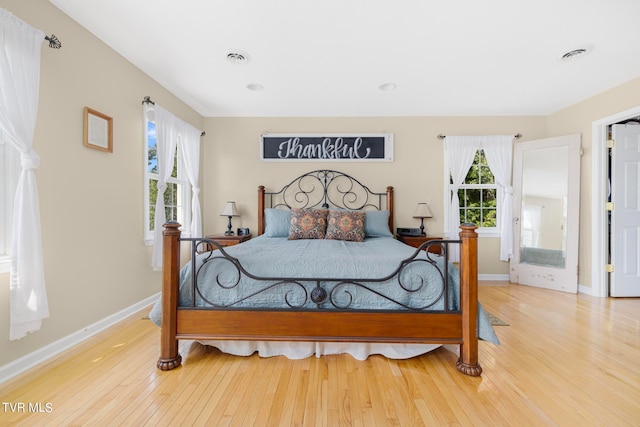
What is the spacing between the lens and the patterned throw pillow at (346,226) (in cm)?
310

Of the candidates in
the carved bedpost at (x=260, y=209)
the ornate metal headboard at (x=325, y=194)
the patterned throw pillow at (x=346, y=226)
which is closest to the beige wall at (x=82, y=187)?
the carved bedpost at (x=260, y=209)

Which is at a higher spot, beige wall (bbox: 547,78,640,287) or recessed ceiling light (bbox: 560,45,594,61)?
recessed ceiling light (bbox: 560,45,594,61)

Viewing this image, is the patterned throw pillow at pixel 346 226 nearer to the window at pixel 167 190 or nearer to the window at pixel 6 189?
the window at pixel 167 190

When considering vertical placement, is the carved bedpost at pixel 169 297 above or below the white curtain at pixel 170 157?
below

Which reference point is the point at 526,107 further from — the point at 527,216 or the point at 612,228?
the point at 612,228

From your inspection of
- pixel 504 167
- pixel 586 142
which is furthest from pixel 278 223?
pixel 586 142

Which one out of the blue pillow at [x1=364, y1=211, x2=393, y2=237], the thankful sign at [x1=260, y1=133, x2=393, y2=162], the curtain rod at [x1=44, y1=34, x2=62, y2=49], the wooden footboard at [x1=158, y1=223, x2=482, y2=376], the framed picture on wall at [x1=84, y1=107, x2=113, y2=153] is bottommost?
the wooden footboard at [x1=158, y1=223, x2=482, y2=376]

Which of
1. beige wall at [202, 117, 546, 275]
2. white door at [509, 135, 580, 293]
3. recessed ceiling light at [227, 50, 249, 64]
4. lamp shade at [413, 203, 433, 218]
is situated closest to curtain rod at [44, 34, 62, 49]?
recessed ceiling light at [227, 50, 249, 64]

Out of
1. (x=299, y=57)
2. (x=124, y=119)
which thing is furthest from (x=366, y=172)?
(x=124, y=119)

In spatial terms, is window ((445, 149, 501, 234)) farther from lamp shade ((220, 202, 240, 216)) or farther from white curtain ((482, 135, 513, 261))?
lamp shade ((220, 202, 240, 216))

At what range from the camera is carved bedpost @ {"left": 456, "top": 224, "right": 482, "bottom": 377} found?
5.45ft

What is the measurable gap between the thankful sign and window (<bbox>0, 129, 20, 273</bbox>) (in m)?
2.60

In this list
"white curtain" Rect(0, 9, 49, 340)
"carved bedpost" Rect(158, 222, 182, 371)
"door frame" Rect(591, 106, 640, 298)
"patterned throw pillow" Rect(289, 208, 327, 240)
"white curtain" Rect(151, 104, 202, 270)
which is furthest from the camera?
"door frame" Rect(591, 106, 640, 298)

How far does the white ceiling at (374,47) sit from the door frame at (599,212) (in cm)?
58
